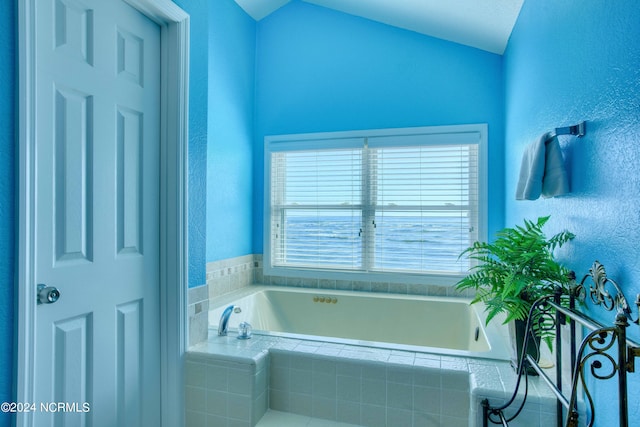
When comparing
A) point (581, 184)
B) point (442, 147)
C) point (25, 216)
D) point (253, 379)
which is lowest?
point (253, 379)

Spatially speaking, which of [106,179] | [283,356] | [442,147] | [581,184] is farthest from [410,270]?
[106,179]

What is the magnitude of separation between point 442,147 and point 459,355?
179 centimetres

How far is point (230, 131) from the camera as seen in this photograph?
308 cm

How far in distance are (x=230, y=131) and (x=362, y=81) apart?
4.02 feet

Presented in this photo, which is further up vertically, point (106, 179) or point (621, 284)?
point (106, 179)

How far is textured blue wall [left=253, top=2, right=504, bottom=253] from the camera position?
9.55ft

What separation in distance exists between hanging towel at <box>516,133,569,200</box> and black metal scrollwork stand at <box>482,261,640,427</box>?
0.36m

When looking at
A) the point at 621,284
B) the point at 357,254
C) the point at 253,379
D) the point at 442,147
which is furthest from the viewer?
the point at 357,254

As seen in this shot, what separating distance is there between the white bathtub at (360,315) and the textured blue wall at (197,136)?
2.46ft

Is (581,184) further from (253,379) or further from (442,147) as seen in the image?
(442,147)

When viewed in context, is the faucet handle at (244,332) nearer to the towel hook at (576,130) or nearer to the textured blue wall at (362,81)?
the textured blue wall at (362,81)

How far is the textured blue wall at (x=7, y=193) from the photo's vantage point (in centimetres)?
108

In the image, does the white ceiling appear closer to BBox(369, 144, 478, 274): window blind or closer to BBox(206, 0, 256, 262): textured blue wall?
BBox(206, 0, 256, 262): textured blue wall

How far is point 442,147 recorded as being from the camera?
301 centimetres
